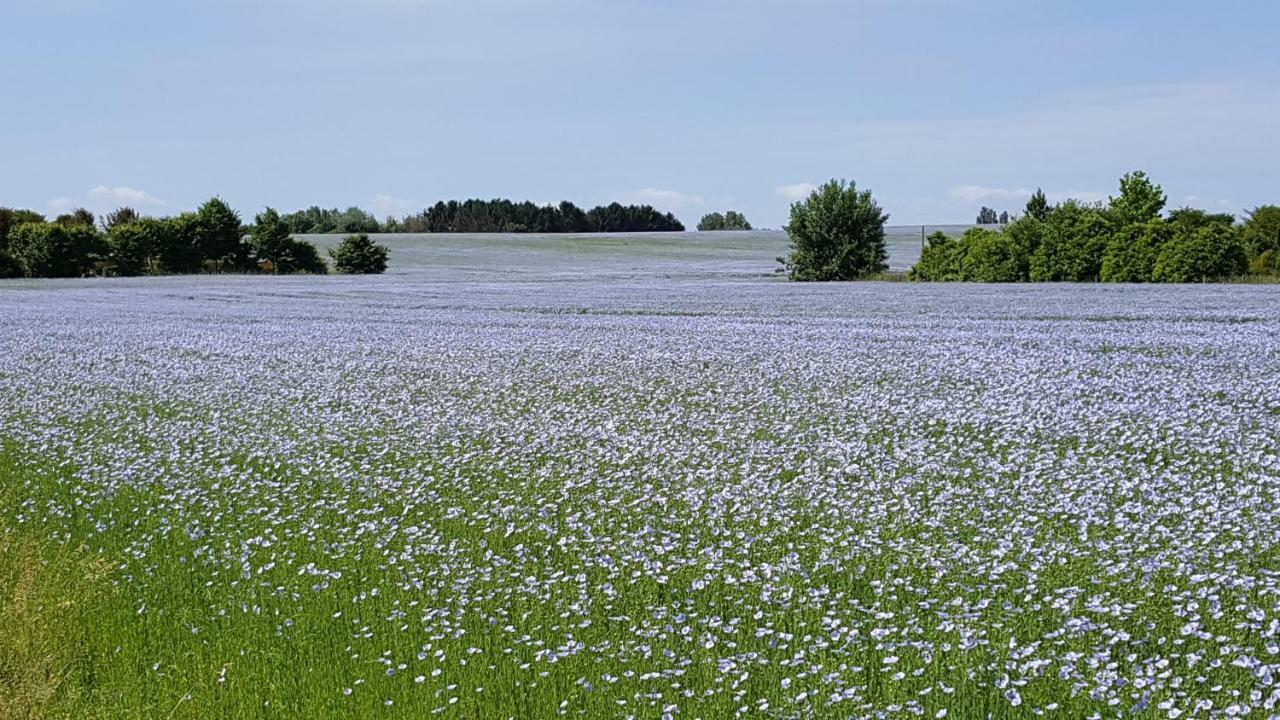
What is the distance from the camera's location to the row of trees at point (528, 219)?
12400cm

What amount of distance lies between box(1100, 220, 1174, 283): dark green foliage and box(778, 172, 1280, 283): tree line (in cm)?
4

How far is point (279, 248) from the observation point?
69.7m

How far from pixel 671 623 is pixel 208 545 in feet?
13.3

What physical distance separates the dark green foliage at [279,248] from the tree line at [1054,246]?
29725mm

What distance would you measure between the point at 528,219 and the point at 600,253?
3920 cm

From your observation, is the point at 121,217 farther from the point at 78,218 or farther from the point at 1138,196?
the point at 1138,196

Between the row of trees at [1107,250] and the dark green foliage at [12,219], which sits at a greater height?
the dark green foliage at [12,219]

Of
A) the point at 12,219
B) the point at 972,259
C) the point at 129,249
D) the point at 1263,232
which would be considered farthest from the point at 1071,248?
the point at 12,219

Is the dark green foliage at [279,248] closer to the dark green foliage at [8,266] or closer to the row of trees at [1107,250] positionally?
the dark green foliage at [8,266]

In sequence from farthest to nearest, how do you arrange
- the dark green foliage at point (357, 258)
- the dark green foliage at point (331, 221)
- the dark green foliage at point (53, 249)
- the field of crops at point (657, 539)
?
the dark green foliage at point (331, 221)
the dark green foliage at point (357, 258)
the dark green foliage at point (53, 249)
the field of crops at point (657, 539)

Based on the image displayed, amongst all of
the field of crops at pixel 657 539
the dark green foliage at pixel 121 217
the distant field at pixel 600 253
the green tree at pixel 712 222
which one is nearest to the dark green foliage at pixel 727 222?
the green tree at pixel 712 222

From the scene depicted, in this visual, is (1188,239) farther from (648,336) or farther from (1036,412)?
(1036,412)

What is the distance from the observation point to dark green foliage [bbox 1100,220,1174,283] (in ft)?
139

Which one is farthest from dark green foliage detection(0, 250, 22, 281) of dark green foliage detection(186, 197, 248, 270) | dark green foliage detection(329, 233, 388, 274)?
dark green foliage detection(329, 233, 388, 274)
